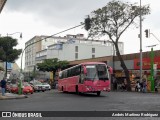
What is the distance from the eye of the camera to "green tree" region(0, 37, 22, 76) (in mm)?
70750

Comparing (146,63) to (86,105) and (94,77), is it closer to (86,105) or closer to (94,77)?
(94,77)

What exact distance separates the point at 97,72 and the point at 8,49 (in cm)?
4286

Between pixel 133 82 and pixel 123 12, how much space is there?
11.0 meters

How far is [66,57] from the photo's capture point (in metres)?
116

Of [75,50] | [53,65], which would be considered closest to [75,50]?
[75,50]

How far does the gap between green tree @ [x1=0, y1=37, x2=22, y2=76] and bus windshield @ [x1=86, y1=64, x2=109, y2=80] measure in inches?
1598

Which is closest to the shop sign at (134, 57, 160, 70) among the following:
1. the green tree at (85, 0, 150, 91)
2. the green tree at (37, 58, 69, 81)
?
the green tree at (85, 0, 150, 91)

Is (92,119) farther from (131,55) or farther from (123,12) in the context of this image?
(131,55)

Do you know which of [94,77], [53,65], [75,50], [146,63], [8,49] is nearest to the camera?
[94,77]

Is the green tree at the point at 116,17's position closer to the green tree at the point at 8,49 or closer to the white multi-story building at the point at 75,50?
the green tree at the point at 8,49

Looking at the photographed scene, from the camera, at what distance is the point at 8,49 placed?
236 ft

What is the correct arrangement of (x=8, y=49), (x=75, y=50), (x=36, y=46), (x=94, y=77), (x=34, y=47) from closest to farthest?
(x=94, y=77), (x=8, y=49), (x=75, y=50), (x=36, y=46), (x=34, y=47)

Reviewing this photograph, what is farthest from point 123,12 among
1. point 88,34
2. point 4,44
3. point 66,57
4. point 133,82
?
point 66,57

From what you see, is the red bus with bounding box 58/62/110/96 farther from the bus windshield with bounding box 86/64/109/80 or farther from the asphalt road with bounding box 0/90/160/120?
the asphalt road with bounding box 0/90/160/120
